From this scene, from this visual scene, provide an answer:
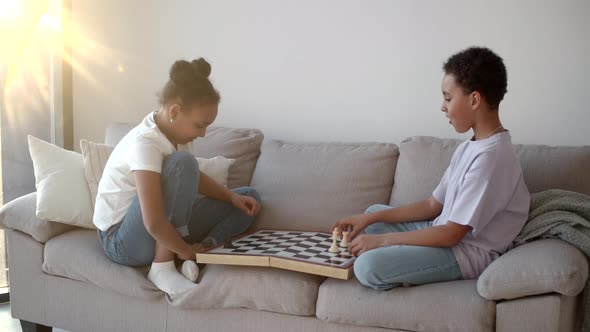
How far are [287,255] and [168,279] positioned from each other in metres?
0.42

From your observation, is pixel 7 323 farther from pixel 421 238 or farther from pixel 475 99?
pixel 475 99

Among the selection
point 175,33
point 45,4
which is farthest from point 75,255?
point 45,4

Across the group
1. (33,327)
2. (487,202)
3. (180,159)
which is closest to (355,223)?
(487,202)

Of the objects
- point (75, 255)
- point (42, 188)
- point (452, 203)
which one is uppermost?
point (452, 203)

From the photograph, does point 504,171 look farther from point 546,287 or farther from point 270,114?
point 270,114

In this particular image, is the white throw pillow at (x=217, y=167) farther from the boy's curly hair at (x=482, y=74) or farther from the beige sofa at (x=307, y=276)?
the boy's curly hair at (x=482, y=74)

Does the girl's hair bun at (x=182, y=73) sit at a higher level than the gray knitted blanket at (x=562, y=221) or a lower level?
higher

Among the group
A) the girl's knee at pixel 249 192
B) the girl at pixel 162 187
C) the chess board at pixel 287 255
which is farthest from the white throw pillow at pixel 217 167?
the chess board at pixel 287 255

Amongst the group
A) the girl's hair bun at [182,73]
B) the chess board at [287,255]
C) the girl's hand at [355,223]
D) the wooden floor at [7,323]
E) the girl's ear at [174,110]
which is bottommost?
the wooden floor at [7,323]

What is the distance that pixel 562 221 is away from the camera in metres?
1.88

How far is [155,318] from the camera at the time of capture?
213cm

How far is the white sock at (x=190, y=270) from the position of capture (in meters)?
2.03

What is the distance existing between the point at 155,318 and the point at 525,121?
166 centimetres

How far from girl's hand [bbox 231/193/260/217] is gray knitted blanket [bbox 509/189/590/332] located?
0.92 m
